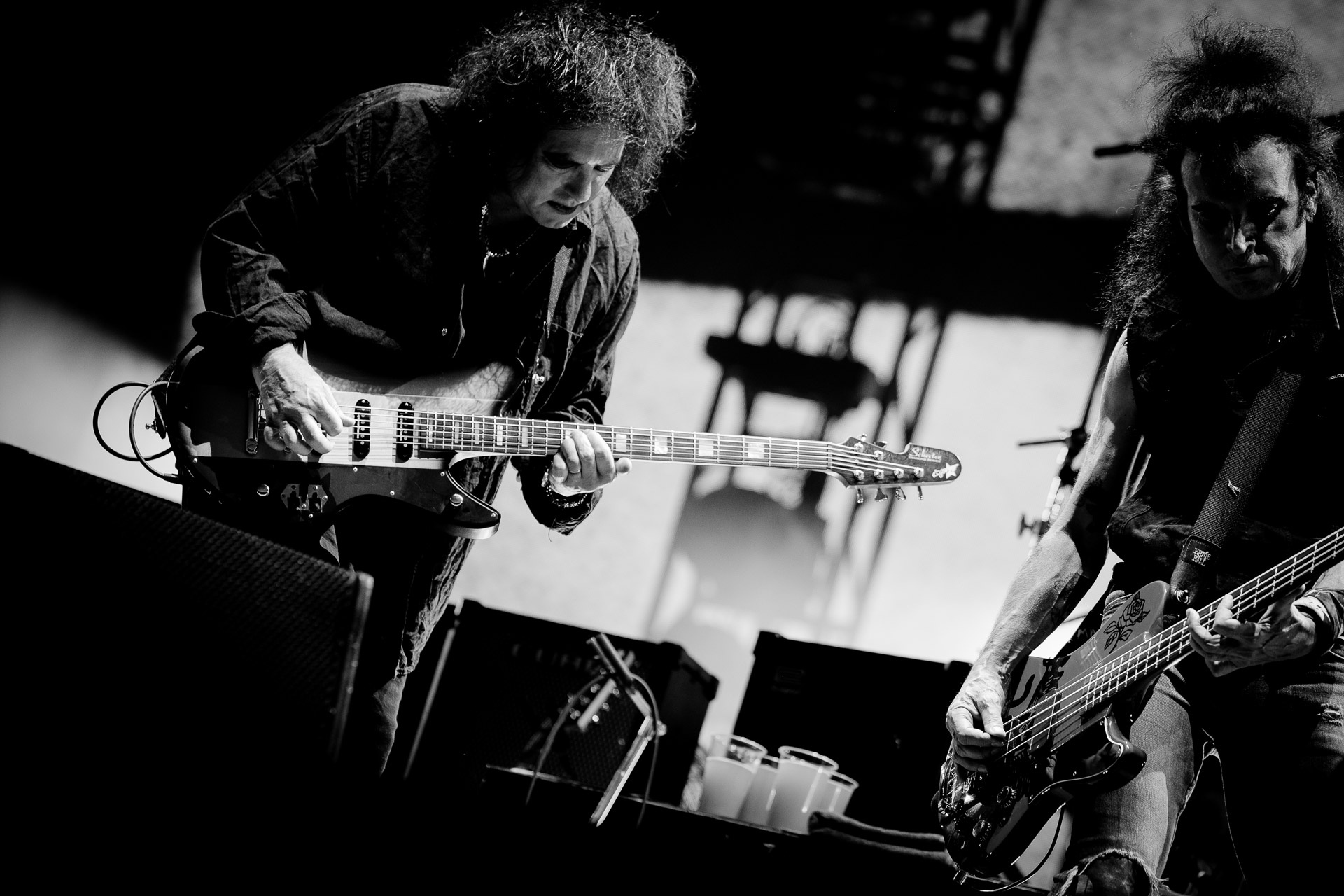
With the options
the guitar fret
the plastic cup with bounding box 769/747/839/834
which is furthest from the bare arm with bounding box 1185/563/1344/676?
the plastic cup with bounding box 769/747/839/834

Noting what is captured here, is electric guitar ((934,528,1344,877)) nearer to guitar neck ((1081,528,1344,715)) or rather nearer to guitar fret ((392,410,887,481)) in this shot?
guitar neck ((1081,528,1344,715))

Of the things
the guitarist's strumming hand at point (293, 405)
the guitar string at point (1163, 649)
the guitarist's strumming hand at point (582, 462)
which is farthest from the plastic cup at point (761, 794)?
the guitarist's strumming hand at point (293, 405)

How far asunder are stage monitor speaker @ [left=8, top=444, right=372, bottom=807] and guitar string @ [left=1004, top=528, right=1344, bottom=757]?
1.41 metres

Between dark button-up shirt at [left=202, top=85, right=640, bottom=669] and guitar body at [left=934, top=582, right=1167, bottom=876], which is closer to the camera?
guitar body at [left=934, top=582, right=1167, bottom=876]

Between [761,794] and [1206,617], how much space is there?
2856 mm

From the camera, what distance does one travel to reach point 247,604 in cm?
144

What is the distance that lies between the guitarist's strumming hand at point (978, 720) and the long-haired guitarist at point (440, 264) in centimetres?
107

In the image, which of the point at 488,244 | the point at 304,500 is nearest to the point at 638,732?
the point at 304,500

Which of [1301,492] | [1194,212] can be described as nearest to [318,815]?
[1301,492]

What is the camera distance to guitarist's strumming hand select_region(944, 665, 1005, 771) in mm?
2289

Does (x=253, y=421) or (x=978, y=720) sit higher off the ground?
(x=253, y=421)

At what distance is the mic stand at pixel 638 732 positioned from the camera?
11.7 ft

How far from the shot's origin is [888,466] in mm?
3646

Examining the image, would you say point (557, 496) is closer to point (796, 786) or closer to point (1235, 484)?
point (1235, 484)
